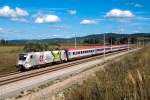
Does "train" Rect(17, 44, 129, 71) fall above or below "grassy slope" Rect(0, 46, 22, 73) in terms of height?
above

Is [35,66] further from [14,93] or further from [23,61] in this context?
[14,93]

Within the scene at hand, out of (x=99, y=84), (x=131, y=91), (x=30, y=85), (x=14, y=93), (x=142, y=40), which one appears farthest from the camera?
(x=142, y=40)

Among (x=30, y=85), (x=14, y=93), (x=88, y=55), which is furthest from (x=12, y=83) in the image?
(x=88, y=55)

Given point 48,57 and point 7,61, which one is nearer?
point 48,57

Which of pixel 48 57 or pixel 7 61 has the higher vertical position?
pixel 48 57

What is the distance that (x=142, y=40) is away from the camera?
18662 centimetres

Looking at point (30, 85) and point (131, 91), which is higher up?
point (131, 91)

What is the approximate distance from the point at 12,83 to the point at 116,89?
2188 cm

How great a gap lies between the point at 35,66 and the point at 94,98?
38.9 metres

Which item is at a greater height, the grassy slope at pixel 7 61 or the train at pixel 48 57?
the train at pixel 48 57

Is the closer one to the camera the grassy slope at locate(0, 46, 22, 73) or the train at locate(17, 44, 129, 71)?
the train at locate(17, 44, 129, 71)

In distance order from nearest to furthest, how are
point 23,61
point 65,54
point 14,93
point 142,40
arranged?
point 14,93 → point 23,61 → point 65,54 → point 142,40

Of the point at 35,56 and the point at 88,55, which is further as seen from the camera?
the point at 88,55

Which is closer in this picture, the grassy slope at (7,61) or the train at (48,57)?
the train at (48,57)
